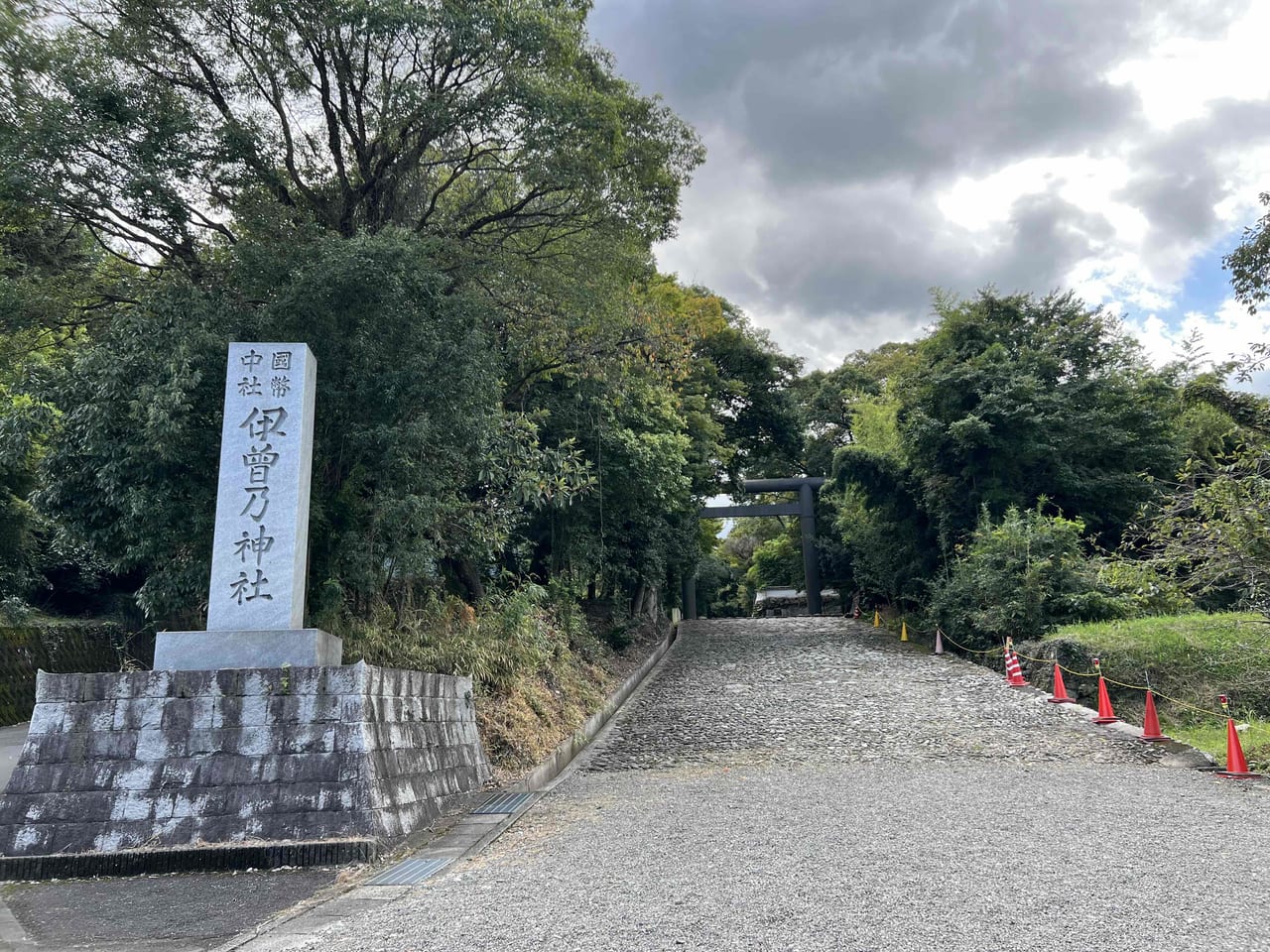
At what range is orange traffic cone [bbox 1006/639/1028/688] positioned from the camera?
13.7 metres

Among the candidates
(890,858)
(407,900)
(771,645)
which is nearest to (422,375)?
(407,900)

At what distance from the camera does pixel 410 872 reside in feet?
16.8

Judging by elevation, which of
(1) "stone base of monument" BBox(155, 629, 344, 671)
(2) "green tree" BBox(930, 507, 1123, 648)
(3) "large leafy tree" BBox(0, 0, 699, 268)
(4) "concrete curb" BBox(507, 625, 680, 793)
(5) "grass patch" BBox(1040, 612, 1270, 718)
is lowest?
(4) "concrete curb" BBox(507, 625, 680, 793)

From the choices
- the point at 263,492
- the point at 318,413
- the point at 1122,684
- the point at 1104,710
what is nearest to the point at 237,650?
the point at 263,492

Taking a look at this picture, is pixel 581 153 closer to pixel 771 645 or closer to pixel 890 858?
pixel 890 858

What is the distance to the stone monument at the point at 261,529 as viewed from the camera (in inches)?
241

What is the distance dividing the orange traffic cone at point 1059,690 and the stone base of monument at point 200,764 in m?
9.56

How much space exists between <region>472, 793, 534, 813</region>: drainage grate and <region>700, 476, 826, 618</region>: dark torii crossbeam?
838 inches

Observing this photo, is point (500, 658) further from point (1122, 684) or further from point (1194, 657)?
point (1194, 657)

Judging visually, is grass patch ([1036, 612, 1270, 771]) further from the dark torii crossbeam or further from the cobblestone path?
the dark torii crossbeam

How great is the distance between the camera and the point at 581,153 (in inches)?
387

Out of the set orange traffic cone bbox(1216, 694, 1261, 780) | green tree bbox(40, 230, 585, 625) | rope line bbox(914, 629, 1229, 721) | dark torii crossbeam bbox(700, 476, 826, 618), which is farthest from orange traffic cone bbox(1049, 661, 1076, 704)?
dark torii crossbeam bbox(700, 476, 826, 618)

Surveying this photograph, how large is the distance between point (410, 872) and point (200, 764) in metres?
1.59

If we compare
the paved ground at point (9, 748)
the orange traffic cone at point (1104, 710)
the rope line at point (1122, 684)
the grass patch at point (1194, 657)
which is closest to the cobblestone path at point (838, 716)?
the orange traffic cone at point (1104, 710)
